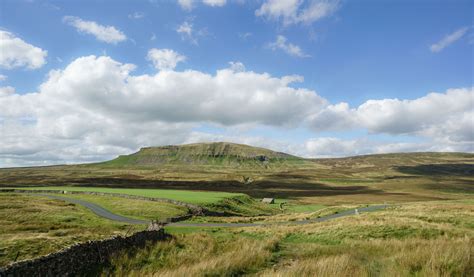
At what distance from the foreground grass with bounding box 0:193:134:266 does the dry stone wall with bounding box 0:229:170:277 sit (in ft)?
18.5

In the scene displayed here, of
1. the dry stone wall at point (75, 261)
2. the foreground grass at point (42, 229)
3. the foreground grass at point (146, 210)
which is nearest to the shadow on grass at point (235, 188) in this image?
the foreground grass at point (146, 210)

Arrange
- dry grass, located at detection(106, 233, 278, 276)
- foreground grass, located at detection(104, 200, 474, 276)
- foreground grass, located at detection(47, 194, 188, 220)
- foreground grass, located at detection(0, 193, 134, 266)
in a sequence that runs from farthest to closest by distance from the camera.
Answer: foreground grass, located at detection(47, 194, 188, 220), foreground grass, located at detection(0, 193, 134, 266), dry grass, located at detection(106, 233, 278, 276), foreground grass, located at detection(104, 200, 474, 276)

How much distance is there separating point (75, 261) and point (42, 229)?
2152 centimetres

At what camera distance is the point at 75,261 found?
13.4m

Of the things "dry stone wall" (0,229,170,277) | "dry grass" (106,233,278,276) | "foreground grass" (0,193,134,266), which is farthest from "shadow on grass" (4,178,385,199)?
"dry stone wall" (0,229,170,277)

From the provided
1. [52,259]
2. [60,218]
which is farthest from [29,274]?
[60,218]

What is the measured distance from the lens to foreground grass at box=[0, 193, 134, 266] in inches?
762

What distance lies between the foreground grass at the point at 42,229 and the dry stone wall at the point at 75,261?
5.65 m

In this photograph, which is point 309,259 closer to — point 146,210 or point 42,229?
point 42,229

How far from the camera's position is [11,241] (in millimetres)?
20609

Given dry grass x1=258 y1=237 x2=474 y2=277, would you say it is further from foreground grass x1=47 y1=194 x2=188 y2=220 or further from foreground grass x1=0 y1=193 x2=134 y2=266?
foreground grass x1=47 y1=194 x2=188 y2=220

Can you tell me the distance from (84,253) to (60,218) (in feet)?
92.1

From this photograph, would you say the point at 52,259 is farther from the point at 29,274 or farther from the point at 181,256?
the point at 181,256

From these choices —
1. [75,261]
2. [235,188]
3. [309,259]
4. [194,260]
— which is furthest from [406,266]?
[235,188]
